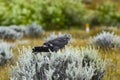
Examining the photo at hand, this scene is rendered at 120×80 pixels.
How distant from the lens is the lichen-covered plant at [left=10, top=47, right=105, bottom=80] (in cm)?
634

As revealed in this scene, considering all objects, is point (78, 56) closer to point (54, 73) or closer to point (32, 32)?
point (54, 73)

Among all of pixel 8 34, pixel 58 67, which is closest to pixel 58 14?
pixel 8 34

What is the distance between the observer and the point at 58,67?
22.0 ft

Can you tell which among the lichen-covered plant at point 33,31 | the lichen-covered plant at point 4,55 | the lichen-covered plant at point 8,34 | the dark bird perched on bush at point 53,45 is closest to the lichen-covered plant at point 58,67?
the dark bird perched on bush at point 53,45

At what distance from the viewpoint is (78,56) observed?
22.7 feet

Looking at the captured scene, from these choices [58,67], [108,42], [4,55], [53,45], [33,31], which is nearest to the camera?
[58,67]

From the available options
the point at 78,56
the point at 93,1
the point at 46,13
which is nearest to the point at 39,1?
the point at 46,13

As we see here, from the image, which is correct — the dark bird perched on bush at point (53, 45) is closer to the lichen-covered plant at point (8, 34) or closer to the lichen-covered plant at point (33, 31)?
the lichen-covered plant at point (8, 34)

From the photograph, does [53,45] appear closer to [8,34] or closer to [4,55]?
[4,55]

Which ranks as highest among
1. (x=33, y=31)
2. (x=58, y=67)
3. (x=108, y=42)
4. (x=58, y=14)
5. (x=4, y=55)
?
(x=58, y=67)

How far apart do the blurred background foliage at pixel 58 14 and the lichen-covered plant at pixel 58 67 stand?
23927 millimetres

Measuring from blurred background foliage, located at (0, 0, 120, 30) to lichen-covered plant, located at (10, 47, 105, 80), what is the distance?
78.5 feet

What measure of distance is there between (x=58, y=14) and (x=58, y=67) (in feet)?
94.7

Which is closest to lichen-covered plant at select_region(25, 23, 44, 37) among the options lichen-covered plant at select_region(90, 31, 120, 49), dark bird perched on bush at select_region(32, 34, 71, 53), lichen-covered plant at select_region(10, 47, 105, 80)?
lichen-covered plant at select_region(90, 31, 120, 49)
